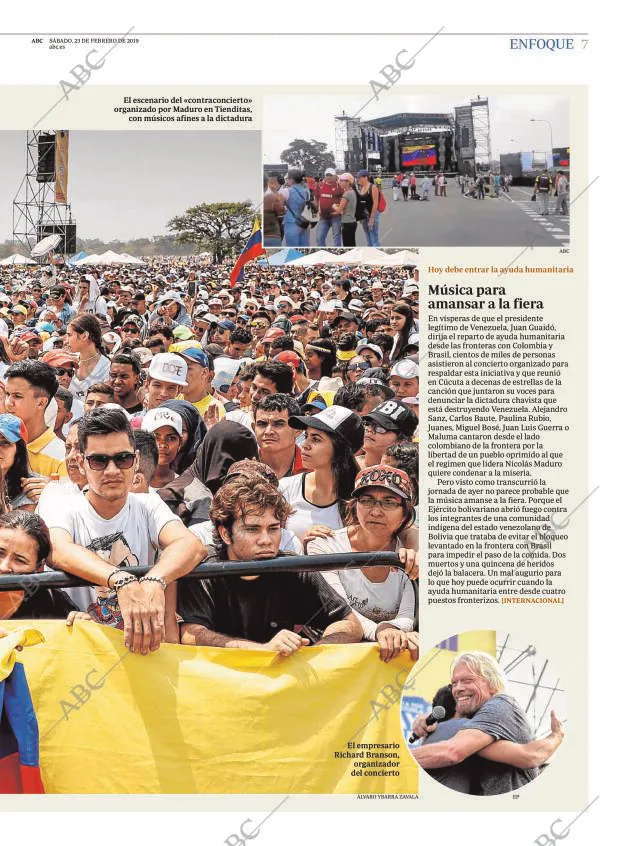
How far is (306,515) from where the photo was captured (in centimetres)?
554

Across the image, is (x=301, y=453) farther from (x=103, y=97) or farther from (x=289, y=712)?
(x=103, y=97)

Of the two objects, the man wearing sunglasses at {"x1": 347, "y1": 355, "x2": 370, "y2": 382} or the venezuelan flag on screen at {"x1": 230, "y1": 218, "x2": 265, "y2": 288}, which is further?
the man wearing sunglasses at {"x1": 347, "y1": 355, "x2": 370, "y2": 382}

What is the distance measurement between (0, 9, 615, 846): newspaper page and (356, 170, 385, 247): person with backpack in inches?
0.5

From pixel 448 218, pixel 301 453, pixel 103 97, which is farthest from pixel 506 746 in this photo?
pixel 103 97

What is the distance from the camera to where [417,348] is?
6488 mm

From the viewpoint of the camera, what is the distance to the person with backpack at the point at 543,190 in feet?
20.0

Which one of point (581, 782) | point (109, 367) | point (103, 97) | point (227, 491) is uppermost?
point (103, 97)

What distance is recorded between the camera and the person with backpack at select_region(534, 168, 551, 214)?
241 inches

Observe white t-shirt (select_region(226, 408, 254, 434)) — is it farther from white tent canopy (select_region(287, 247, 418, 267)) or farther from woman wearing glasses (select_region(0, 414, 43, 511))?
woman wearing glasses (select_region(0, 414, 43, 511))

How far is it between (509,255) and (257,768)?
3.23 meters

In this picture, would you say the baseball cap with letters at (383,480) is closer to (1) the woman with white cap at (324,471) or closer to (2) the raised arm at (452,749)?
(1) the woman with white cap at (324,471)

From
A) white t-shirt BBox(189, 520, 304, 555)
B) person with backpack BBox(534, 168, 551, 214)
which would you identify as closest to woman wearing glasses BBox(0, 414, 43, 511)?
white t-shirt BBox(189, 520, 304, 555)

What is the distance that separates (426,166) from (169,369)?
1998mm

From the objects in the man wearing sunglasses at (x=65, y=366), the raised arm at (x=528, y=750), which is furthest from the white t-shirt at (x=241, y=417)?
the raised arm at (x=528, y=750)
